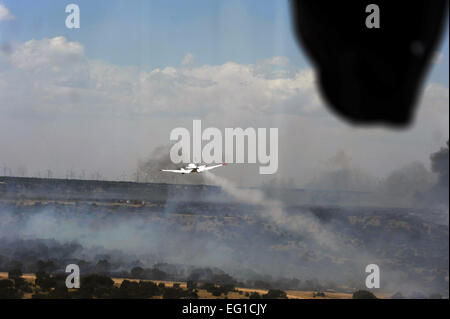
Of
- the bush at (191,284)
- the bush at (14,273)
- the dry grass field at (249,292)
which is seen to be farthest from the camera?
the bush at (14,273)

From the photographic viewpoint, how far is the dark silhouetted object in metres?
1.93

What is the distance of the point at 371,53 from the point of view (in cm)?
194

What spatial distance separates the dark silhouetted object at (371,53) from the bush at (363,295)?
185 feet

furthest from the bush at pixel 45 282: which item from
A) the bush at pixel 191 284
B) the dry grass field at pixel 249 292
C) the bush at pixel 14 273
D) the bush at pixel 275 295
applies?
the bush at pixel 275 295

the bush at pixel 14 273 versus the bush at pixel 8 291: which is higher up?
the bush at pixel 14 273

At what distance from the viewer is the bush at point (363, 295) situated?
5644 cm

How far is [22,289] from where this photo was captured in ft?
174

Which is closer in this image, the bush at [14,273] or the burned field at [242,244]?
the bush at [14,273]

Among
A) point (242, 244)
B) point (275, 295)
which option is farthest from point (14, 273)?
point (242, 244)

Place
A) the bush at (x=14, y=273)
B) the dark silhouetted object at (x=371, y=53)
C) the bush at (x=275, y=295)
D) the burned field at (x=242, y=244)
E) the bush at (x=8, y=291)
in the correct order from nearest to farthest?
the dark silhouetted object at (x=371, y=53) < the bush at (x=8, y=291) < the bush at (x=275, y=295) < the bush at (x=14, y=273) < the burned field at (x=242, y=244)

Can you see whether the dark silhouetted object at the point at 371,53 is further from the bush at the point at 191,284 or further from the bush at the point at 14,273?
the bush at the point at 14,273

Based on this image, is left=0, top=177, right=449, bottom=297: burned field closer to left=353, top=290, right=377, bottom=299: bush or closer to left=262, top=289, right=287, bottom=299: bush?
left=353, top=290, right=377, bottom=299: bush
